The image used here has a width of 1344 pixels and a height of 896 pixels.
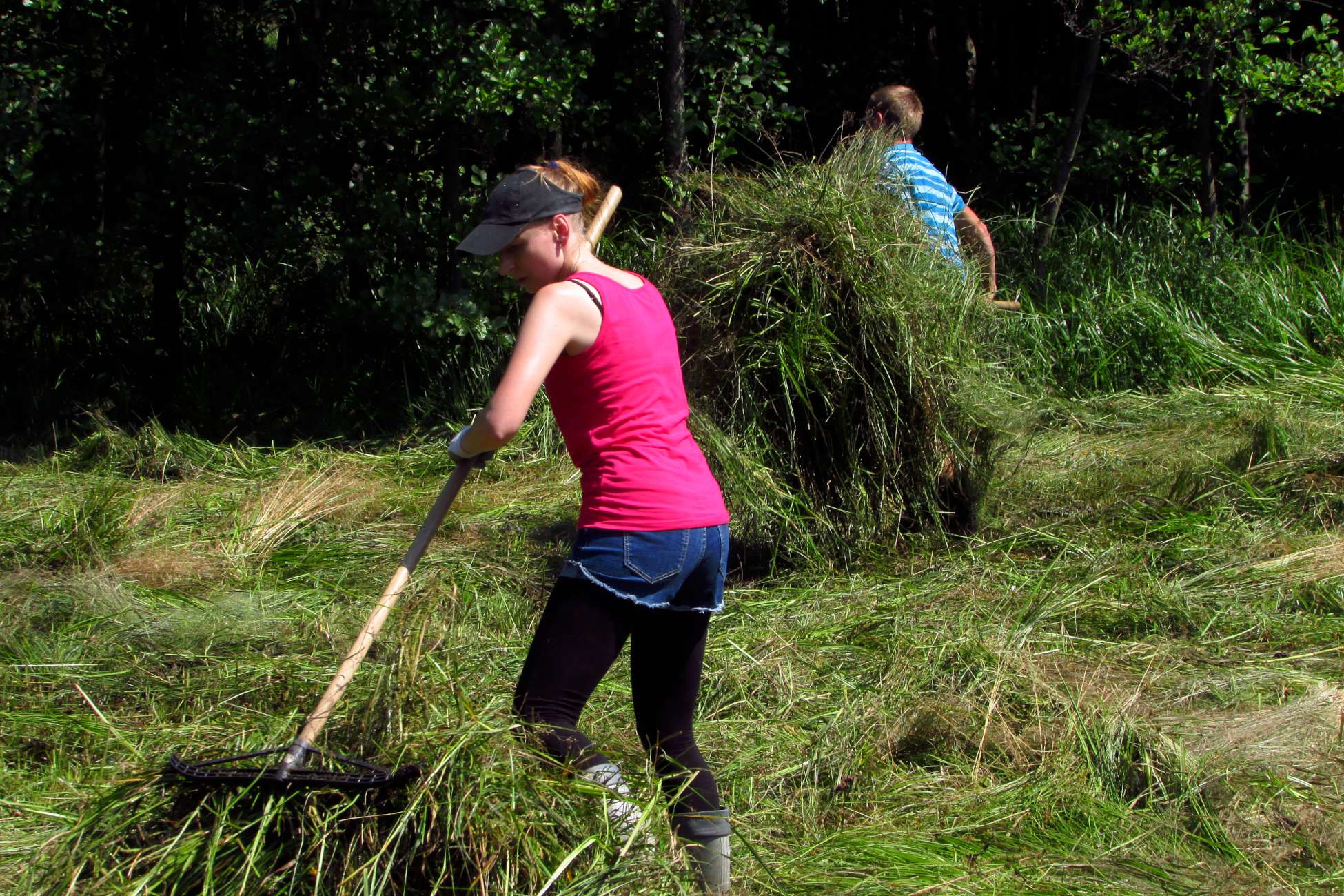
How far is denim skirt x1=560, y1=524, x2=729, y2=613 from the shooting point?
2238 mm

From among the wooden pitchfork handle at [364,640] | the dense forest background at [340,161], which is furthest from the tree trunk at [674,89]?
the wooden pitchfork handle at [364,640]

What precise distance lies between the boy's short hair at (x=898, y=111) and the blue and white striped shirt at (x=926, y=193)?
126mm

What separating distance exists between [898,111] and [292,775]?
3.53 m

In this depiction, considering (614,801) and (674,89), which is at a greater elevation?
(674,89)

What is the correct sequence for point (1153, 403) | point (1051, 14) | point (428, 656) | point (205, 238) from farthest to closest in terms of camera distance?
point (1051, 14), point (205, 238), point (1153, 403), point (428, 656)

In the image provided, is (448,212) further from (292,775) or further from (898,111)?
(292,775)

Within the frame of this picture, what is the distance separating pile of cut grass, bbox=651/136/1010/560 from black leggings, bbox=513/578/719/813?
193 centimetres

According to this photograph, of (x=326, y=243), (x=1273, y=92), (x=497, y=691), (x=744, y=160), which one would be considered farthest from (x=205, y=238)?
(x=1273, y=92)

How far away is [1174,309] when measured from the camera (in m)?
6.88

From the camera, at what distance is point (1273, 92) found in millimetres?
7012

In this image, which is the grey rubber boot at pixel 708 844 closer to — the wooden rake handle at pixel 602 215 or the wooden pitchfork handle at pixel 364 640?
the wooden pitchfork handle at pixel 364 640

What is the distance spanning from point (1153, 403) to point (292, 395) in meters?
4.65

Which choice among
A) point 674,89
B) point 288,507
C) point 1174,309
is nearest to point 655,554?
point 288,507

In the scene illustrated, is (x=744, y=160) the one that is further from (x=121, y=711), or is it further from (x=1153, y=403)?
(x=121, y=711)
